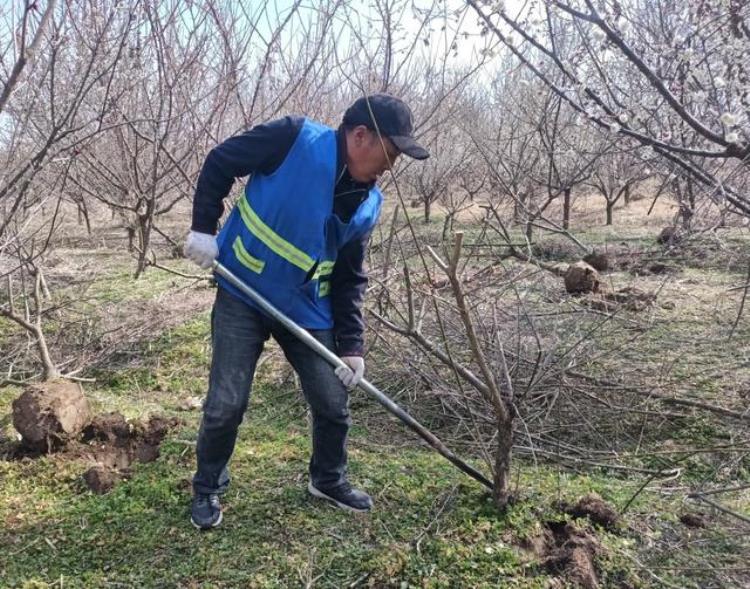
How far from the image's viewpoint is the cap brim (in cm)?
209

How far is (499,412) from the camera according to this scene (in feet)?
7.66

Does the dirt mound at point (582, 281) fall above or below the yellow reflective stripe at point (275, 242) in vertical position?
below

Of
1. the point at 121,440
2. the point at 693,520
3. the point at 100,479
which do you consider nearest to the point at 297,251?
the point at 100,479

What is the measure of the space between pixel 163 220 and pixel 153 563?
16.7 meters

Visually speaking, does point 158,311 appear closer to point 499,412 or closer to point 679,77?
point 499,412

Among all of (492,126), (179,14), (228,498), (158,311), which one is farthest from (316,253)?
(492,126)

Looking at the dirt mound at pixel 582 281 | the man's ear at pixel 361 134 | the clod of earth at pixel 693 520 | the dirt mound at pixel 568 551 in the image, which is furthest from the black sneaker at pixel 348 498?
the dirt mound at pixel 582 281

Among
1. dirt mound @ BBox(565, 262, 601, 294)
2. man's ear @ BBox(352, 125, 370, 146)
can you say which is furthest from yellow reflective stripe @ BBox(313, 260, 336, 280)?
dirt mound @ BBox(565, 262, 601, 294)

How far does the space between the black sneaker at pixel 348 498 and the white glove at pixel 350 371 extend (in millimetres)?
447

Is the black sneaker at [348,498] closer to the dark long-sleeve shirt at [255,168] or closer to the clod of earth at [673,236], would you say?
the dark long-sleeve shirt at [255,168]

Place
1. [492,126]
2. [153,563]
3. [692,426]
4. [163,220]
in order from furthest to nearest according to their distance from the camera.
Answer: [163,220] < [492,126] < [692,426] < [153,563]

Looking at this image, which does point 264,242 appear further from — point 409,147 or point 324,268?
point 409,147

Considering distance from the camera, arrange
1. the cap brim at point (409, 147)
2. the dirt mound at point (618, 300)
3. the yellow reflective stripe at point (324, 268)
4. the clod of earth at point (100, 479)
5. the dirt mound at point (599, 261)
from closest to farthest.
A: 1. the cap brim at point (409, 147)
2. the yellow reflective stripe at point (324, 268)
3. the clod of earth at point (100, 479)
4. the dirt mound at point (618, 300)
5. the dirt mound at point (599, 261)

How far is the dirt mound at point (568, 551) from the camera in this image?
211cm
